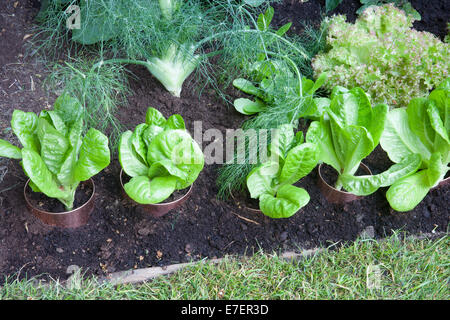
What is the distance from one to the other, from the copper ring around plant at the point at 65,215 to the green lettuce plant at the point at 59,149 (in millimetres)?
60

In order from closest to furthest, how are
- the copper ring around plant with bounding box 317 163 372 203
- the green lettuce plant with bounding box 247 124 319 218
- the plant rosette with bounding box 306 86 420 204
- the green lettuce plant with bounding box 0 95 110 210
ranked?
the green lettuce plant with bounding box 0 95 110 210
the green lettuce plant with bounding box 247 124 319 218
the plant rosette with bounding box 306 86 420 204
the copper ring around plant with bounding box 317 163 372 203

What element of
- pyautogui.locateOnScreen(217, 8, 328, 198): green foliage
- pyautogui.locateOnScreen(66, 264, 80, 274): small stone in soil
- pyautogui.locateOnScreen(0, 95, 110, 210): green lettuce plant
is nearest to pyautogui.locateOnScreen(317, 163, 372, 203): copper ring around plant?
pyautogui.locateOnScreen(217, 8, 328, 198): green foliage

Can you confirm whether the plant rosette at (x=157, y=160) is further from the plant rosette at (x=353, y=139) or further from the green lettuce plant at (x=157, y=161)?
the plant rosette at (x=353, y=139)

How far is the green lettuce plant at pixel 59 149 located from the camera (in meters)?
1.92

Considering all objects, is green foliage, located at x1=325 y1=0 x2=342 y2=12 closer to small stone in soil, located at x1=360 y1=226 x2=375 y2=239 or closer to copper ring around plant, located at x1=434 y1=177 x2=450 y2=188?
copper ring around plant, located at x1=434 y1=177 x2=450 y2=188

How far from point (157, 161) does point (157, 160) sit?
0.04 m

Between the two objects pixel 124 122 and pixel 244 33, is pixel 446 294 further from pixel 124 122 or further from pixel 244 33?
pixel 124 122

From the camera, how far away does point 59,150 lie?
203cm

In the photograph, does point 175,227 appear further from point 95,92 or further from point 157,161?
point 95,92

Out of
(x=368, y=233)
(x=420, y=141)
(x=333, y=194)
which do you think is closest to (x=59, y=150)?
(x=333, y=194)

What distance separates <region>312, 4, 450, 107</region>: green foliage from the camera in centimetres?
265

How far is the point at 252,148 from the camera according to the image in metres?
2.29

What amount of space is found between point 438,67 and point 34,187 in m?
2.28

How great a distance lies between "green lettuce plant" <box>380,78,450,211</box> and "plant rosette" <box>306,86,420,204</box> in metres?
0.07
